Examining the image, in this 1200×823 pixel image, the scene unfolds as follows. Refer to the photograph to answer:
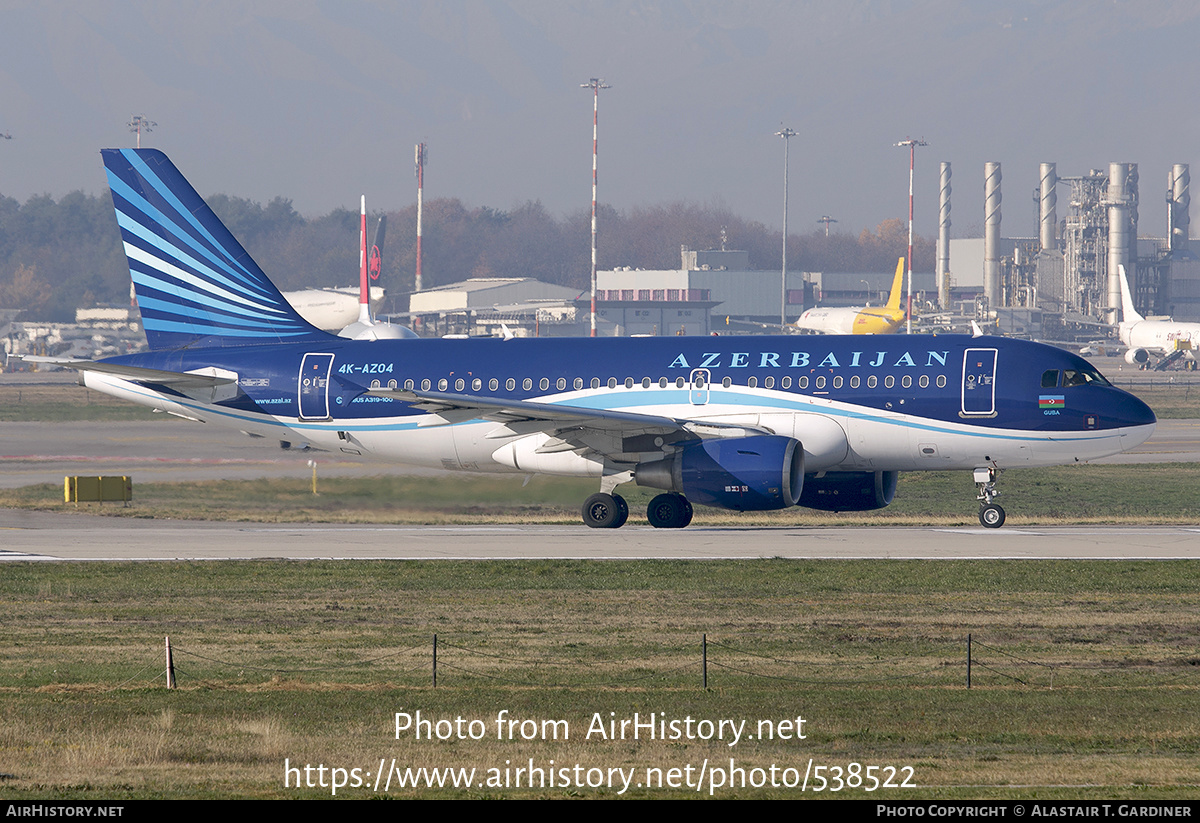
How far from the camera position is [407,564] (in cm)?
2958

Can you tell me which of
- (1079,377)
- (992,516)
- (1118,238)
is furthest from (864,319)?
(1079,377)

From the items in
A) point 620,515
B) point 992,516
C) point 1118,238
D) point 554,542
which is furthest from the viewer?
point 1118,238

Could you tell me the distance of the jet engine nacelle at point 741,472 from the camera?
33.0 meters

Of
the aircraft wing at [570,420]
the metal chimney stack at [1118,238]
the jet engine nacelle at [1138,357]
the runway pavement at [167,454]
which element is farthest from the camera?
the metal chimney stack at [1118,238]

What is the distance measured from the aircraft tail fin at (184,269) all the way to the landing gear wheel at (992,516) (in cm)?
1933

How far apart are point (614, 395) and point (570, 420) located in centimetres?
228

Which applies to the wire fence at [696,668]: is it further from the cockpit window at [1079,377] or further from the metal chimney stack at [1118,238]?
the metal chimney stack at [1118,238]

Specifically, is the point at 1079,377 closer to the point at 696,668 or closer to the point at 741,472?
the point at 741,472

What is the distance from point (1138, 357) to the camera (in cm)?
13900

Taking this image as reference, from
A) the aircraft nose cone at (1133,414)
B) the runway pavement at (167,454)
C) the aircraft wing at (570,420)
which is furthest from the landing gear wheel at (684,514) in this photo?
the aircraft nose cone at (1133,414)

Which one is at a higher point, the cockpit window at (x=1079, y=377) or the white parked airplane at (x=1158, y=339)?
the white parked airplane at (x=1158, y=339)

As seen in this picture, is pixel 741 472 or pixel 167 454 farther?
pixel 167 454

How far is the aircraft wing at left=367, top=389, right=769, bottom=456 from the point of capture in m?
33.8

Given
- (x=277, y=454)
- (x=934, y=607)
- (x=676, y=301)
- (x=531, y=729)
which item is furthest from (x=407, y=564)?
(x=676, y=301)
